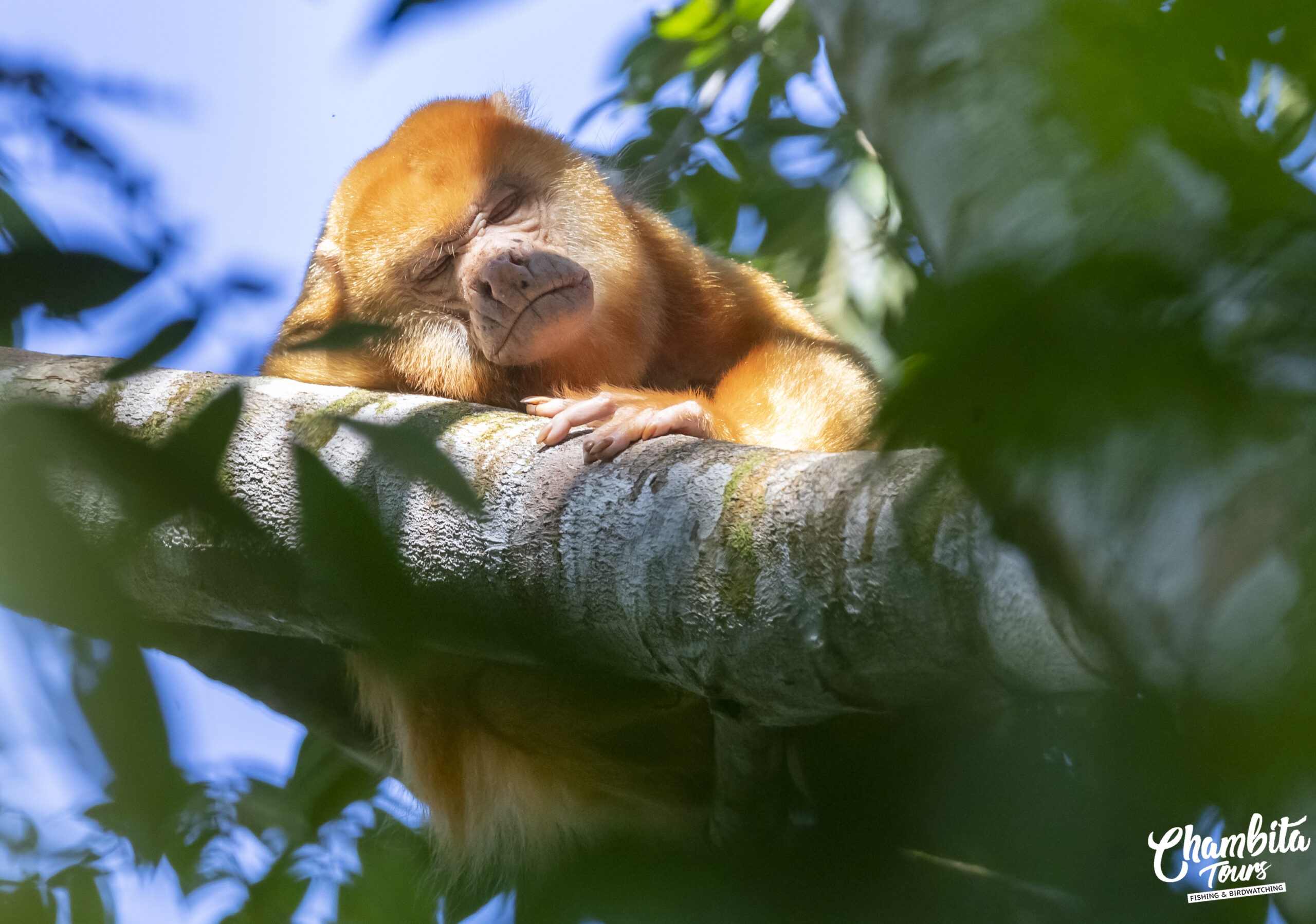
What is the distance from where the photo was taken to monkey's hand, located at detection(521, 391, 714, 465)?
1.98 meters

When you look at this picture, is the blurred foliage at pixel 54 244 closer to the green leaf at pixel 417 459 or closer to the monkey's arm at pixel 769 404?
the green leaf at pixel 417 459

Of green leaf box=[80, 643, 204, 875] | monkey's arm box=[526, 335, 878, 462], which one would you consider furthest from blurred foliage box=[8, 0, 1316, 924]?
monkey's arm box=[526, 335, 878, 462]

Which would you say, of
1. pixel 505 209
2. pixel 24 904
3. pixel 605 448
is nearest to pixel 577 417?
pixel 605 448

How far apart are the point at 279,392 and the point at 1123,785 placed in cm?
183

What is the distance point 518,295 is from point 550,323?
13 cm

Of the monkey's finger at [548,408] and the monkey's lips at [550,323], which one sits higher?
the monkey's lips at [550,323]

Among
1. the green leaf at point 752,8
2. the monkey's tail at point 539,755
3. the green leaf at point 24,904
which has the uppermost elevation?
the green leaf at point 752,8

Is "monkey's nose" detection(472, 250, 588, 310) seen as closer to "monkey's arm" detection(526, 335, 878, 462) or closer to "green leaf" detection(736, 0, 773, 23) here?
"monkey's arm" detection(526, 335, 878, 462)

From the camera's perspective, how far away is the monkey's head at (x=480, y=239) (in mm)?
3045

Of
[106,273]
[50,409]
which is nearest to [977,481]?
[50,409]

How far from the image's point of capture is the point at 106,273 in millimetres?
1110

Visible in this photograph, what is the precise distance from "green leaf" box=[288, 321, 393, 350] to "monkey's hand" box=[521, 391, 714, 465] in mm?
754

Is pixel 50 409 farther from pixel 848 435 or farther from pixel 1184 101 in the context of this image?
pixel 848 435

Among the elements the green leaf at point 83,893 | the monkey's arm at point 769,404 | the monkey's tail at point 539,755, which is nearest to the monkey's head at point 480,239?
the monkey's arm at point 769,404
